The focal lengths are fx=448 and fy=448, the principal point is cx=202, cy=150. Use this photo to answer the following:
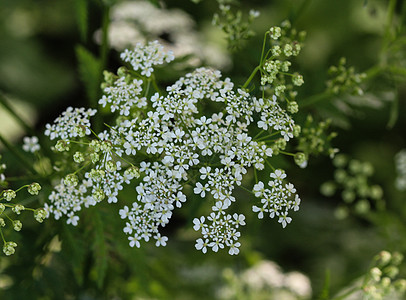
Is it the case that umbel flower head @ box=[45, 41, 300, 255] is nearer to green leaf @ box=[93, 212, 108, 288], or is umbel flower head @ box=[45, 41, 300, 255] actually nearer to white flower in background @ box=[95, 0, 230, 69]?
green leaf @ box=[93, 212, 108, 288]

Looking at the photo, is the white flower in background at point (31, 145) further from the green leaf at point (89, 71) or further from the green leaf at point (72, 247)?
the green leaf at point (89, 71)

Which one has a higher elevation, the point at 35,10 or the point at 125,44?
the point at 125,44

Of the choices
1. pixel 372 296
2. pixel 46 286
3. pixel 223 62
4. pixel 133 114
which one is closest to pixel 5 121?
pixel 223 62

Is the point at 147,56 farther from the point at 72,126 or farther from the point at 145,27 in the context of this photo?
the point at 145,27

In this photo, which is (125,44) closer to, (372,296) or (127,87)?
(127,87)

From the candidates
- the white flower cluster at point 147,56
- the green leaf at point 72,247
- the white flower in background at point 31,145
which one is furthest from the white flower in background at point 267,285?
the white flower cluster at point 147,56

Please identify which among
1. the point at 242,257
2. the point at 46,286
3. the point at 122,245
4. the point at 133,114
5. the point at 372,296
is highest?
the point at 133,114

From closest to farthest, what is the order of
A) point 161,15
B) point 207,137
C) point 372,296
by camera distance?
point 207,137 < point 372,296 < point 161,15

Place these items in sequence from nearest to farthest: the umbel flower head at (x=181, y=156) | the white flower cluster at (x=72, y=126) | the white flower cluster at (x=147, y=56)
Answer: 1. the umbel flower head at (x=181, y=156)
2. the white flower cluster at (x=72, y=126)
3. the white flower cluster at (x=147, y=56)
